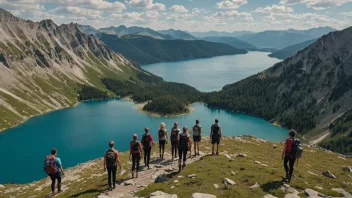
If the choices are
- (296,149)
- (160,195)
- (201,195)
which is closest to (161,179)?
(160,195)

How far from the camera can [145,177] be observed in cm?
3419

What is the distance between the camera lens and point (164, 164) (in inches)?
1585

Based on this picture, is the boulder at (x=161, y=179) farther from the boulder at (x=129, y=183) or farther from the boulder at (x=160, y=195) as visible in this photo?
the boulder at (x=160, y=195)

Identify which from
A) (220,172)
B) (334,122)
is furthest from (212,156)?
(334,122)

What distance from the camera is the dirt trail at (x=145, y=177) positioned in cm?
2923

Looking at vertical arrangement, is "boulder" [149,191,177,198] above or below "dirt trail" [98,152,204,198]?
above

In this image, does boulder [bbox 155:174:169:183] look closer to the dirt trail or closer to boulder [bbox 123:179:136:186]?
the dirt trail

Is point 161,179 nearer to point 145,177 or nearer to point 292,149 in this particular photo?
point 145,177

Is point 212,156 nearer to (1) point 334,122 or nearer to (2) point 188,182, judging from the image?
(2) point 188,182

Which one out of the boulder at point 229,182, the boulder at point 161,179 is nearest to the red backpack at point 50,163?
the boulder at point 161,179

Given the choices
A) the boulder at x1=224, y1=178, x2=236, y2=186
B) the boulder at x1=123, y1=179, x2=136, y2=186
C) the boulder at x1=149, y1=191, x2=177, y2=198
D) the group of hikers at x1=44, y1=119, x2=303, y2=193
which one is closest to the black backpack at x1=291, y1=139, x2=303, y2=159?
the group of hikers at x1=44, y1=119, x2=303, y2=193

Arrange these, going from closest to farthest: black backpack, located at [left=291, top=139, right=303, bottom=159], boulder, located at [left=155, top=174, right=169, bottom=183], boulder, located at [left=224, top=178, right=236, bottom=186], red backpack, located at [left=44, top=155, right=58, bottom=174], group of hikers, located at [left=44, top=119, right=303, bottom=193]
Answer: boulder, located at [left=224, top=178, right=236, bottom=186] < black backpack, located at [left=291, top=139, right=303, bottom=159] < group of hikers, located at [left=44, top=119, right=303, bottom=193] < red backpack, located at [left=44, top=155, right=58, bottom=174] < boulder, located at [left=155, top=174, right=169, bottom=183]

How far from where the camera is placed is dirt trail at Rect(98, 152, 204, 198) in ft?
95.9

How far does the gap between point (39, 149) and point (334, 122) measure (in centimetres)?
18352
